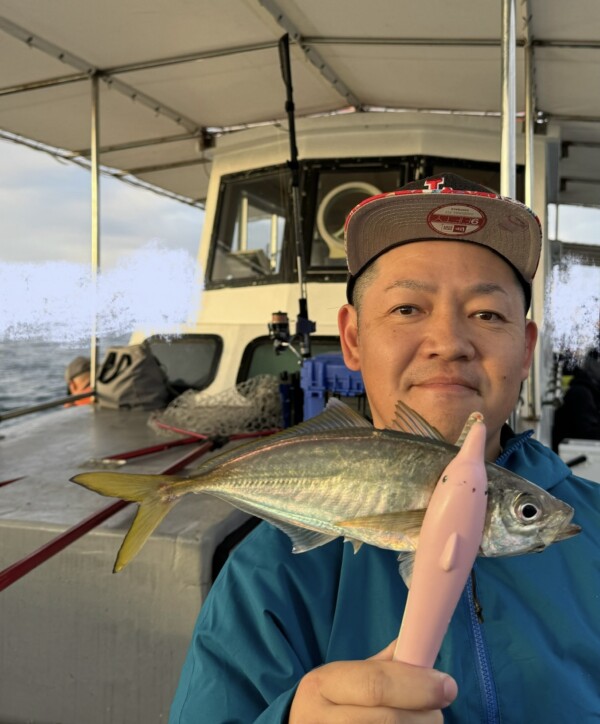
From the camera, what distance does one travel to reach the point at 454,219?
1040 millimetres

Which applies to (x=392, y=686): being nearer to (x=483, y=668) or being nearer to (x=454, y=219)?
(x=483, y=668)

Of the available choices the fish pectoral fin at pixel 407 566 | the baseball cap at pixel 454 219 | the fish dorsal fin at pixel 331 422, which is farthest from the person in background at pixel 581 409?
the fish pectoral fin at pixel 407 566

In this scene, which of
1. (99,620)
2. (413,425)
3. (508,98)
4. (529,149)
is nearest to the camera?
(413,425)

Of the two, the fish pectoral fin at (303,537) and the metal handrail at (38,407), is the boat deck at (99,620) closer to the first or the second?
the fish pectoral fin at (303,537)

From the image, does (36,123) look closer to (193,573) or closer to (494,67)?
(494,67)

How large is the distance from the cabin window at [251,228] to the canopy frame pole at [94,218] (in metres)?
1.02

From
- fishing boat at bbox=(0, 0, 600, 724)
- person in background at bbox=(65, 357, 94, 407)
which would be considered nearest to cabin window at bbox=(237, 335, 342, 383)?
fishing boat at bbox=(0, 0, 600, 724)

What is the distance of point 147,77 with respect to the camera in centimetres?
441

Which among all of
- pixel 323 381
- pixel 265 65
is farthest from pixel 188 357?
pixel 323 381

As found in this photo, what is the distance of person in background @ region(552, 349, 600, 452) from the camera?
15.5ft

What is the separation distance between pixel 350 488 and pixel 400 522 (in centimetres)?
8

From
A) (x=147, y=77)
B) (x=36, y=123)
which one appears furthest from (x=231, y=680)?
(x=36, y=123)

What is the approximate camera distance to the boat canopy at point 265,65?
336cm

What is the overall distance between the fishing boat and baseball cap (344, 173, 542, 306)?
1.07 meters
